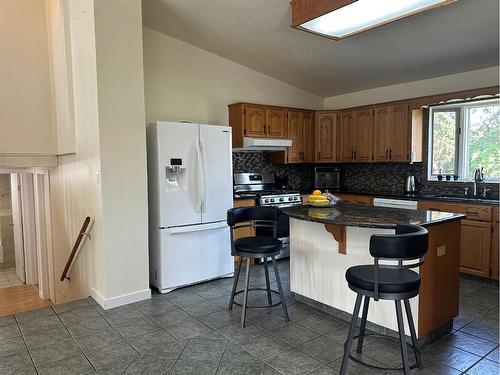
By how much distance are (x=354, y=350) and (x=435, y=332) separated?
0.68 m

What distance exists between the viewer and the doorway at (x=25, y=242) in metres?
5.38

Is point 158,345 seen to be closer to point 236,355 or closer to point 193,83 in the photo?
point 236,355

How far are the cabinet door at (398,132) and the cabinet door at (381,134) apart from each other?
0.15ft

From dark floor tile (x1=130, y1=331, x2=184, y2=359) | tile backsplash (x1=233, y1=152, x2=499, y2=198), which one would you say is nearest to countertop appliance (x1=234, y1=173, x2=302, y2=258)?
tile backsplash (x1=233, y1=152, x2=499, y2=198)

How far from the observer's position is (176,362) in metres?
2.47

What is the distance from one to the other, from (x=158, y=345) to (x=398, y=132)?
4055mm

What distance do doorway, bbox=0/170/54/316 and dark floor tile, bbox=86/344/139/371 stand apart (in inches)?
121

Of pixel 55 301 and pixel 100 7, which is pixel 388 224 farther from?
pixel 55 301

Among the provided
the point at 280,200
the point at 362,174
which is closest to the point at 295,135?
the point at 280,200

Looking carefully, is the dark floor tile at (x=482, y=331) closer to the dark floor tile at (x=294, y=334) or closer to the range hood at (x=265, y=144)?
the dark floor tile at (x=294, y=334)

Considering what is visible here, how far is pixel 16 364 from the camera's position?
2.47 m

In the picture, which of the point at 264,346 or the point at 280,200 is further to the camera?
the point at 280,200

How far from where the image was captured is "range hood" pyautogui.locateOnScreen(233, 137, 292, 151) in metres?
4.96

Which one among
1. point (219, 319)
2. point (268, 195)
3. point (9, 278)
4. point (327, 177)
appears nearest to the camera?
point (219, 319)
